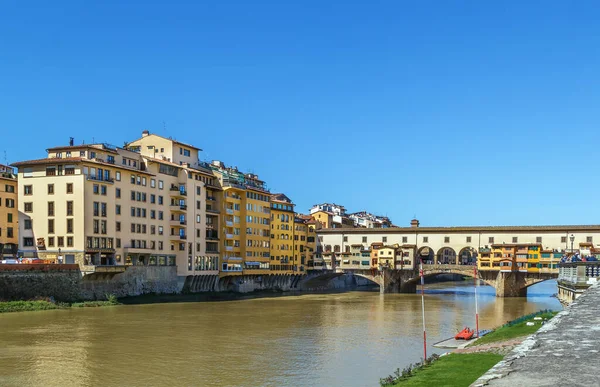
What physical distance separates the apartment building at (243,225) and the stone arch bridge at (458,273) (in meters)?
18.3

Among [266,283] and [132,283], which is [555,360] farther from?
[266,283]

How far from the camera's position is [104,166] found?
7212cm

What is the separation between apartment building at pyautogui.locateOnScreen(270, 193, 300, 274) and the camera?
345 feet

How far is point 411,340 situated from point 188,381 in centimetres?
1773

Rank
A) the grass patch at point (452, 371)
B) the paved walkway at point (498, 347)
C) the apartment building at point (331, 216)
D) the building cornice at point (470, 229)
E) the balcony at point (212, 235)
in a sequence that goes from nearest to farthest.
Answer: the grass patch at point (452, 371) < the paved walkway at point (498, 347) < the balcony at point (212, 235) < the building cornice at point (470, 229) < the apartment building at point (331, 216)

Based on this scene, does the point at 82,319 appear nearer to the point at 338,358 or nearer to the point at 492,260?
the point at 338,358

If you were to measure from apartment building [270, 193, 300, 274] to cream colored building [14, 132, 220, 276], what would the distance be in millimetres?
17603

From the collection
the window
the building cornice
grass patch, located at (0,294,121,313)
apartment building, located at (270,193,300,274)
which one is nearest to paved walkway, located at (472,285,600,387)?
grass patch, located at (0,294,121,313)

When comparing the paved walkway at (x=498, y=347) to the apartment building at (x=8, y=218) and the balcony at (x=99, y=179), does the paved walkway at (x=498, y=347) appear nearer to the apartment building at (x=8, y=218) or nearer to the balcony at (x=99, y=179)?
the balcony at (x=99, y=179)

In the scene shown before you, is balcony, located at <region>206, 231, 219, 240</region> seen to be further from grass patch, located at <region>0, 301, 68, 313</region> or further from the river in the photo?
grass patch, located at <region>0, 301, 68, 313</region>

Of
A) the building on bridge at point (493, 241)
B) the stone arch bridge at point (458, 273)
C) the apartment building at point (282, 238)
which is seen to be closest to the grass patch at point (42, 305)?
the apartment building at point (282, 238)

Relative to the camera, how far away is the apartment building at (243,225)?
3642 inches

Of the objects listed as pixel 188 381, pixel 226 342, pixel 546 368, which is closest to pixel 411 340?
pixel 226 342

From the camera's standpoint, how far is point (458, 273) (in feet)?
344
